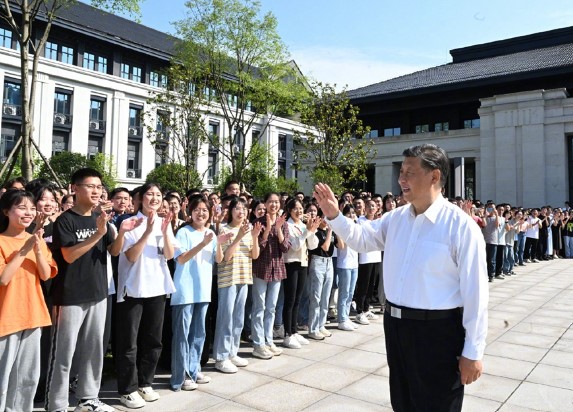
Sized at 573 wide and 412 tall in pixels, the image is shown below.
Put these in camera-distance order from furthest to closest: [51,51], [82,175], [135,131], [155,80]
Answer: [155,80] → [135,131] → [51,51] → [82,175]

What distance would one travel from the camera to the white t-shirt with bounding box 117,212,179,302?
4.34 metres

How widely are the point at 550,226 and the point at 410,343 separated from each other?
1851 cm

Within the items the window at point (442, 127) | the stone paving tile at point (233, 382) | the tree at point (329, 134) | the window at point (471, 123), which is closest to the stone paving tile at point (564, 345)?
the stone paving tile at point (233, 382)

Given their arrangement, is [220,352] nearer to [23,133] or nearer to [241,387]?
[241,387]

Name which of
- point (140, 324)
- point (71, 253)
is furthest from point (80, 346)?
point (71, 253)

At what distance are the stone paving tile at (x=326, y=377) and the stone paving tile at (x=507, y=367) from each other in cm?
163

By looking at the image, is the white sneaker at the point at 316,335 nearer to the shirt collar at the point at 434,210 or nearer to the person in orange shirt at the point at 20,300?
the person in orange shirt at the point at 20,300

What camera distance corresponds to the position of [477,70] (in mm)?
32375

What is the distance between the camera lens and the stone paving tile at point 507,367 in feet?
17.3

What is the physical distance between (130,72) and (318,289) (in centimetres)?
3708

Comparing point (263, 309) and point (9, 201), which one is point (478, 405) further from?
point (9, 201)

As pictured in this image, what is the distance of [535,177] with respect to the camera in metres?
25.4

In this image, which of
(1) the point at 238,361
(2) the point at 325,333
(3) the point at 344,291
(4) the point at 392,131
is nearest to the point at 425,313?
(1) the point at 238,361

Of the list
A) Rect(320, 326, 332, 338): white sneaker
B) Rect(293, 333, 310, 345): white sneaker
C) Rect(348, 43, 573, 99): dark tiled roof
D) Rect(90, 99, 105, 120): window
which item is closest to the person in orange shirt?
Rect(293, 333, 310, 345): white sneaker
